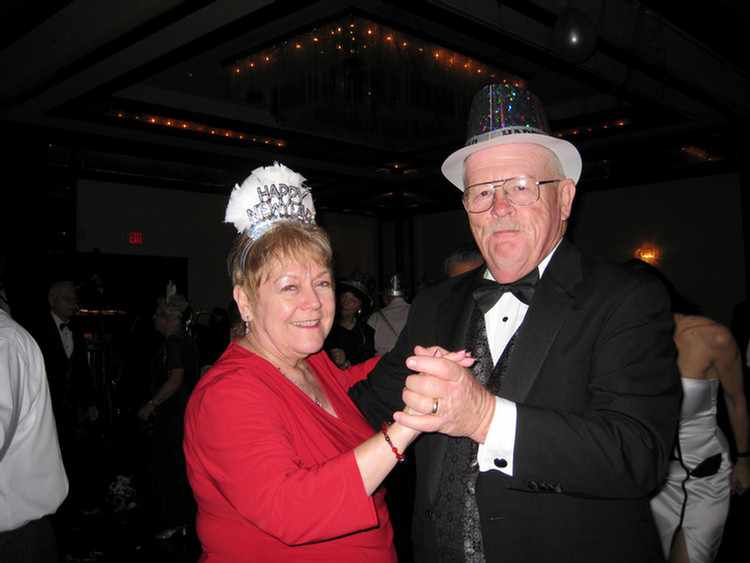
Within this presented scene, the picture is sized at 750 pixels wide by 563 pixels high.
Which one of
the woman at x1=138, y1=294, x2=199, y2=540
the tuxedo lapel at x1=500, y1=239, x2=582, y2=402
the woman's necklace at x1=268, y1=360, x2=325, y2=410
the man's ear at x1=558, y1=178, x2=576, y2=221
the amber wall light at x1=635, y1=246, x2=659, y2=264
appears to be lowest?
the woman at x1=138, y1=294, x2=199, y2=540

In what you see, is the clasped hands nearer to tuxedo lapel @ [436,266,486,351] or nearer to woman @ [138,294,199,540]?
tuxedo lapel @ [436,266,486,351]

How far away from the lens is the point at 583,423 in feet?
3.86

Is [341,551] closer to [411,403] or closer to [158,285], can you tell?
[411,403]

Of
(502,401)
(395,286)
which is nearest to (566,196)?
(502,401)

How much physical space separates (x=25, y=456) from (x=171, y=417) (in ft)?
7.71

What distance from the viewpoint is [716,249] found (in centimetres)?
908

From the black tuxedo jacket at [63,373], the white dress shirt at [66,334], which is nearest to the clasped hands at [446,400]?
the black tuxedo jacket at [63,373]

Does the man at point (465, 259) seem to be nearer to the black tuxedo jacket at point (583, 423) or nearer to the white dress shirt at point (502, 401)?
the white dress shirt at point (502, 401)

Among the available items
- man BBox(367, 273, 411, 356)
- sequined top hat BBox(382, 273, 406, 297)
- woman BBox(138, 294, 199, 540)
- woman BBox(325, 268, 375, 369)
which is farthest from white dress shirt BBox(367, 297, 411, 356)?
woman BBox(138, 294, 199, 540)

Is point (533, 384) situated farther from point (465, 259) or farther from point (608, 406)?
point (465, 259)

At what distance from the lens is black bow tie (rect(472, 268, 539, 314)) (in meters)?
1.51

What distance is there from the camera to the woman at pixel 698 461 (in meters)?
2.74

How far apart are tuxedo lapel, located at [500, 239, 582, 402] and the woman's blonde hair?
0.66 m

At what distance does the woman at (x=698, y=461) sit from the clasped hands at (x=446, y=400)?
2.04 m
